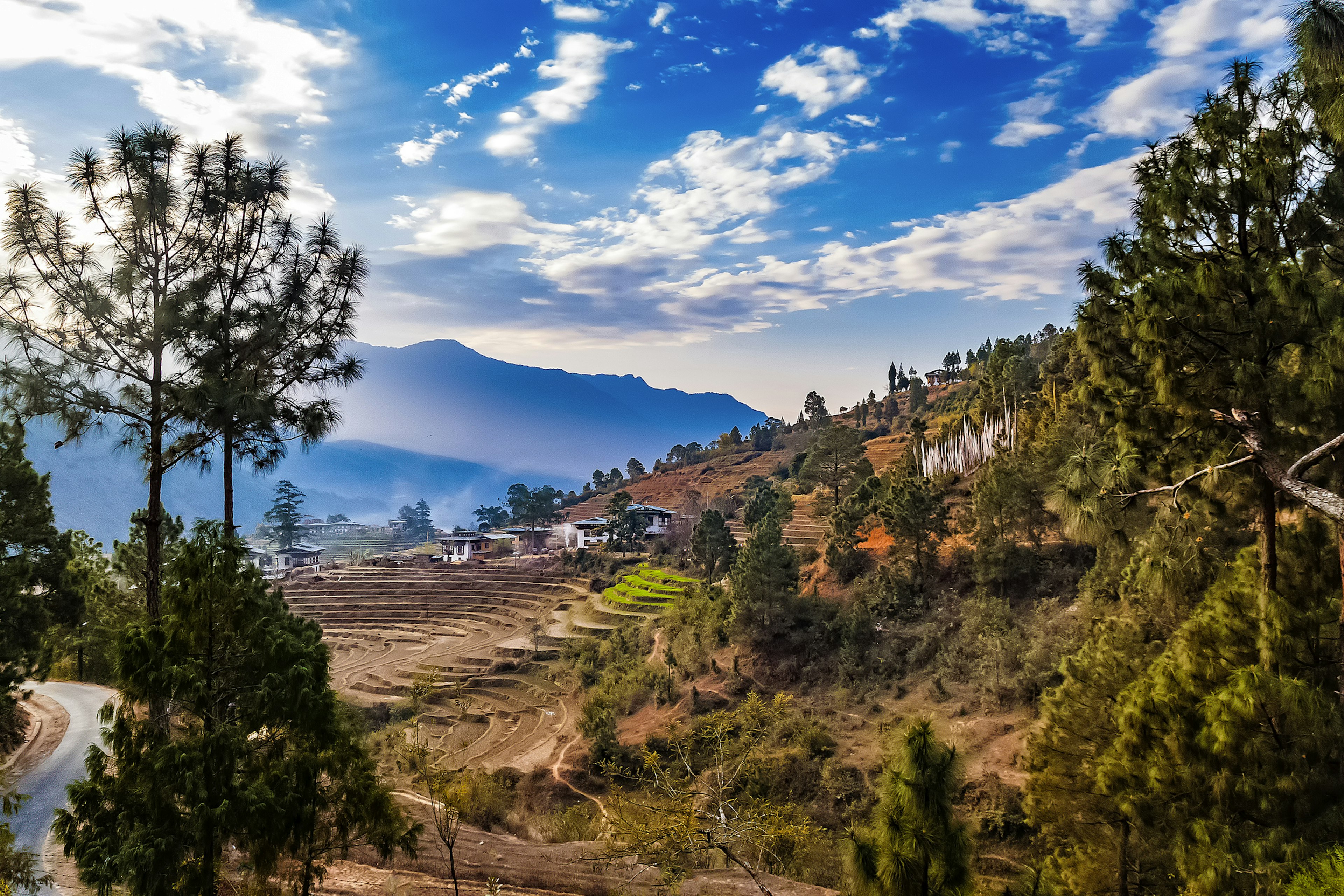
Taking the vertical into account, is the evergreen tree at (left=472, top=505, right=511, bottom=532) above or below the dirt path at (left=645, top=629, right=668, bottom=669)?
above

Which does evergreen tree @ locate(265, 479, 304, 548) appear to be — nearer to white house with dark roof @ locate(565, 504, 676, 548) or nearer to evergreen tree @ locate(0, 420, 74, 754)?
white house with dark roof @ locate(565, 504, 676, 548)

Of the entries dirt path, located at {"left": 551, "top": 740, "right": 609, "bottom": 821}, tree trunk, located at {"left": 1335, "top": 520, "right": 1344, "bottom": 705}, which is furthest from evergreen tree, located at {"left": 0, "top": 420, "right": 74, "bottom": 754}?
tree trunk, located at {"left": 1335, "top": 520, "right": 1344, "bottom": 705}

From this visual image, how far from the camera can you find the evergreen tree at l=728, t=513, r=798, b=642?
2856 centimetres

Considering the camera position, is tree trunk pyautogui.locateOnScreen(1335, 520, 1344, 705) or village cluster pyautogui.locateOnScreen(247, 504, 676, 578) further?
village cluster pyautogui.locateOnScreen(247, 504, 676, 578)

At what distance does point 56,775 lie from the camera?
47.1 ft

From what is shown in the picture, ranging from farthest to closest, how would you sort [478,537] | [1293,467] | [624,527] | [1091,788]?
[478,537] < [624,527] < [1091,788] < [1293,467]

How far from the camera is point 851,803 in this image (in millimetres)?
16906

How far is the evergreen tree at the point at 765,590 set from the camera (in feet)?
93.7

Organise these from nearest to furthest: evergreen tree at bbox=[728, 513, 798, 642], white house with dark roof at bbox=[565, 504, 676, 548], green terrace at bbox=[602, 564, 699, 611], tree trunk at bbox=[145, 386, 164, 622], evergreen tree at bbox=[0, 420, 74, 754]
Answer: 1. tree trunk at bbox=[145, 386, 164, 622]
2. evergreen tree at bbox=[0, 420, 74, 754]
3. evergreen tree at bbox=[728, 513, 798, 642]
4. green terrace at bbox=[602, 564, 699, 611]
5. white house with dark roof at bbox=[565, 504, 676, 548]

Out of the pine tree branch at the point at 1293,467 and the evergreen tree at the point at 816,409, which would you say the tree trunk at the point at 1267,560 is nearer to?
the pine tree branch at the point at 1293,467

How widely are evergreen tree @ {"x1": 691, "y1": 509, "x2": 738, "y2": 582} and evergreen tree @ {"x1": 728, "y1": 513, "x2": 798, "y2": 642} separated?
40.3ft

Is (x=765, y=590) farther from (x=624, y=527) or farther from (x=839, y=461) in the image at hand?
(x=624, y=527)

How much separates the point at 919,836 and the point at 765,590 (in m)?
23.2

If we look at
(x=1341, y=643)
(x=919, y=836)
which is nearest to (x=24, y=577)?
(x=919, y=836)
